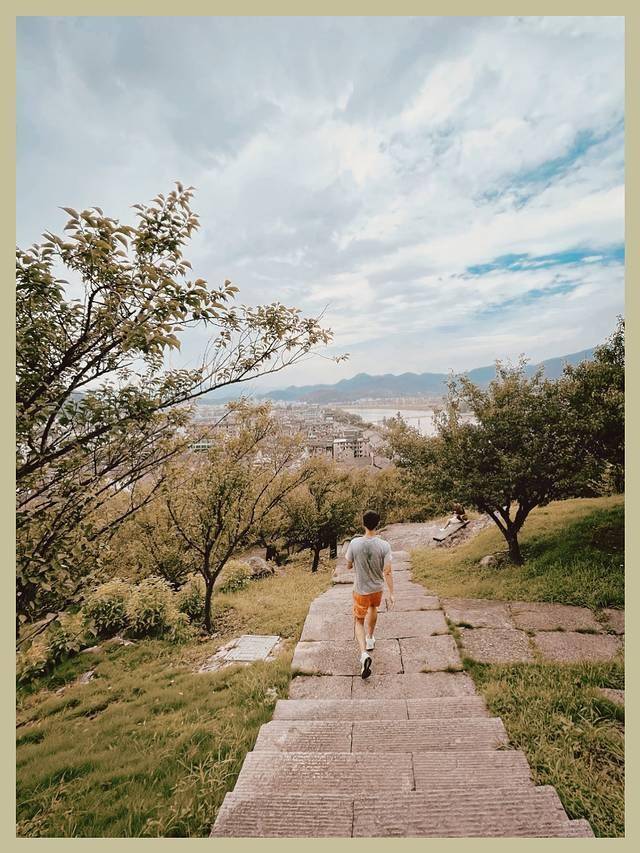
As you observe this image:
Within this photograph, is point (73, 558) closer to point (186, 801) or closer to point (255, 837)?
point (186, 801)

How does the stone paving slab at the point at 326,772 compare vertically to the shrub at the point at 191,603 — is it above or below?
above

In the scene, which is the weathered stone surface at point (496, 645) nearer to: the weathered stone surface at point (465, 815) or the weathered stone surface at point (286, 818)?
the weathered stone surface at point (465, 815)

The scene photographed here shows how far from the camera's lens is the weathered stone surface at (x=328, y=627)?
6070mm

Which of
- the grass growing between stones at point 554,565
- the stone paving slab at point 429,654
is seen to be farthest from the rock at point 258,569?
the stone paving slab at point 429,654

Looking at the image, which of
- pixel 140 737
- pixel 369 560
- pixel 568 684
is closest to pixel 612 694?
pixel 568 684

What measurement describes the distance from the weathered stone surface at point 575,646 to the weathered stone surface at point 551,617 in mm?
197

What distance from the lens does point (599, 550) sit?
25.9 ft

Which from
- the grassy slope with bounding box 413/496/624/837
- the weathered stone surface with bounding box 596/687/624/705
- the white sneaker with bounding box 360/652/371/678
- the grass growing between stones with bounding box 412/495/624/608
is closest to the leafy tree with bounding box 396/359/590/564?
the grass growing between stones with bounding box 412/495/624/608

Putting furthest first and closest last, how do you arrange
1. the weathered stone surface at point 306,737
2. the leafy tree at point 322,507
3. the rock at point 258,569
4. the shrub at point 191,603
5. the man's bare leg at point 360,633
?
the leafy tree at point 322,507 < the rock at point 258,569 < the shrub at point 191,603 < the man's bare leg at point 360,633 < the weathered stone surface at point 306,737

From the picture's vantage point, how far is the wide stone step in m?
3.79

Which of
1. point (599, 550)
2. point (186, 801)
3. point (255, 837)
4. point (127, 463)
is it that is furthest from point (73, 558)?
point (599, 550)

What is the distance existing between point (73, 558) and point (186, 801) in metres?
2.10

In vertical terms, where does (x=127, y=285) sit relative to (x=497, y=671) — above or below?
above

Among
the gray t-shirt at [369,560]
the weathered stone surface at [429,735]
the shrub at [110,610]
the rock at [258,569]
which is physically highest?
the gray t-shirt at [369,560]
